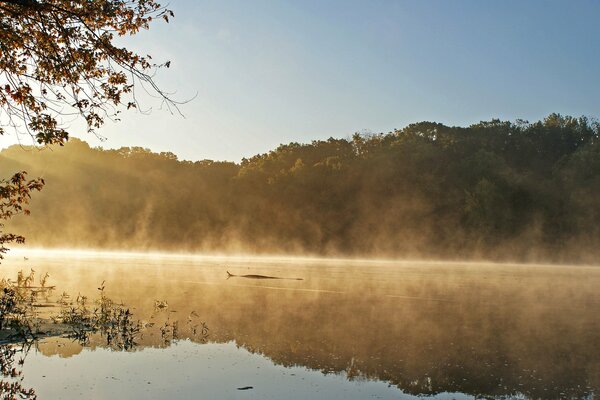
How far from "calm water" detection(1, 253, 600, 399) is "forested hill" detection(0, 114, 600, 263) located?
224ft

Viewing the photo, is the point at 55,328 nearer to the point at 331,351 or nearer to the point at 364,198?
the point at 331,351

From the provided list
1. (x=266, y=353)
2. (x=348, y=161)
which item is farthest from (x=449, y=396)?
(x=348, y=161)

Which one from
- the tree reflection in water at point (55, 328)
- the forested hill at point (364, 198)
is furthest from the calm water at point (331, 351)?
the forested hill at point (364, 198)

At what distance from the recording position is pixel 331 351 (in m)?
16.0

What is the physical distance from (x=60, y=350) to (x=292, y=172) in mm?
107601

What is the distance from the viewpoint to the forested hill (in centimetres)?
9381

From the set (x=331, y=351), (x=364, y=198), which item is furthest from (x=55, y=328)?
(x=364, y=198)

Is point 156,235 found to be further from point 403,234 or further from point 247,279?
point 247,279

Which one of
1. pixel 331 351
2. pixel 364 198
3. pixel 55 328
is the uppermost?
pixel 364 198

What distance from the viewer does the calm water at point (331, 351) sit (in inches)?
485

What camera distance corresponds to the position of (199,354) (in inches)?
602

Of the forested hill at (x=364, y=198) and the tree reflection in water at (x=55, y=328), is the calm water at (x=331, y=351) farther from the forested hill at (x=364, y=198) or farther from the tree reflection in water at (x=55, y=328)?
the forested hill at (x=364, y=198)

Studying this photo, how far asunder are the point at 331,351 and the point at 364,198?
94204mm

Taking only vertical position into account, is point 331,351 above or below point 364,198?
below
